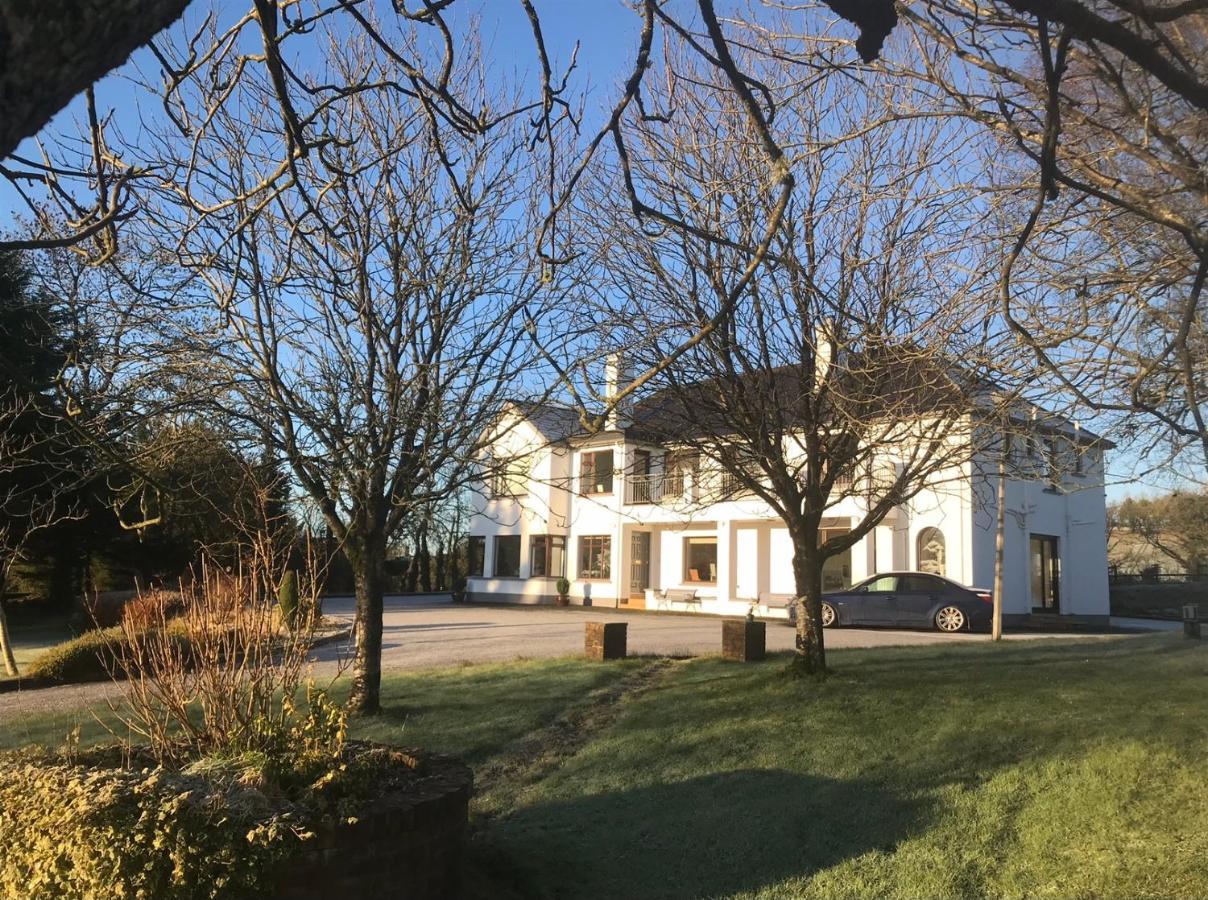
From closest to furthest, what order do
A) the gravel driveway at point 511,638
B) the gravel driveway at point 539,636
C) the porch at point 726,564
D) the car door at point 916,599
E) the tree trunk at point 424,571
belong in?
the gravel driveway at point 511,638, the gravel driveway at point 539,636, the car door at point 916,599, the porch at point 726,564, the tree trunk at point 424,571

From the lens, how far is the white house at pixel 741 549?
24000 millimetres

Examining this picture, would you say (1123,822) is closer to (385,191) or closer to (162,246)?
(385,191)

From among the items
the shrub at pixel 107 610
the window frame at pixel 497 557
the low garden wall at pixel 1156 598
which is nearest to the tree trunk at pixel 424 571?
the window frame at pixel 497 557

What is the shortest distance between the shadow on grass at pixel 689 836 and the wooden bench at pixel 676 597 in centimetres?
2272

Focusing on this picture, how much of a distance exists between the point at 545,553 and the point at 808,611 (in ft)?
85.1

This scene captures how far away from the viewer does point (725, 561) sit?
96.0ft

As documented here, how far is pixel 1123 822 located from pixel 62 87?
20.7ft

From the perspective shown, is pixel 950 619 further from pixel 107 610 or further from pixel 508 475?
pixel 107 610

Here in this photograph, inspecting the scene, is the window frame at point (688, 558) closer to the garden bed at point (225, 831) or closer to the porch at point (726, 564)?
the porch at point (726, 564)

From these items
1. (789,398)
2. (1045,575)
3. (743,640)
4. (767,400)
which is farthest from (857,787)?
(1045,575)

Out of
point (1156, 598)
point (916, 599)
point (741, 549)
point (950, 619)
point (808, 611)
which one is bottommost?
point (1156, 598)

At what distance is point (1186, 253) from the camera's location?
6.48 m

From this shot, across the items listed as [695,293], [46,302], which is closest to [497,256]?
[695,293]

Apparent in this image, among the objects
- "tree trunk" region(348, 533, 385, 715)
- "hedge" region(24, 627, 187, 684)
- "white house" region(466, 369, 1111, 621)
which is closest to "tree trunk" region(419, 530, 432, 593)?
"white house" region(466, 369, 1111, 621)
